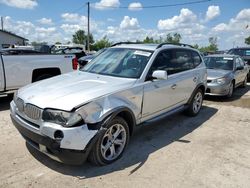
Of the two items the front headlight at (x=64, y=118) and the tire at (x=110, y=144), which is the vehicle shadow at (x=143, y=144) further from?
the front headlight at (x=64, y=118)

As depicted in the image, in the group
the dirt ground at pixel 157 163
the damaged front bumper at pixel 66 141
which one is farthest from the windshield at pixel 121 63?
the damaged front bumper at pixel 66 141

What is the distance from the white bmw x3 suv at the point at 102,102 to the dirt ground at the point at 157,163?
0.30 m

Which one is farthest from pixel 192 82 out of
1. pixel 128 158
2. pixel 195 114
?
pixel 128 158

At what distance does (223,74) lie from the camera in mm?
8445

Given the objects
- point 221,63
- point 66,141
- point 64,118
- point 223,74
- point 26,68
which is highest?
point 221,63

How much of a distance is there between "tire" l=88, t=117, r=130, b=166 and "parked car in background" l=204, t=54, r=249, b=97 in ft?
17.1

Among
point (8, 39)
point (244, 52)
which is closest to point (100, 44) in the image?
point (8, 39)

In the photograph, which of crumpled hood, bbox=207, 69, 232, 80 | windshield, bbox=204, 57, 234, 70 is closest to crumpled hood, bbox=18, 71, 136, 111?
crumpled hood, bbox=207, 69, 232, 80

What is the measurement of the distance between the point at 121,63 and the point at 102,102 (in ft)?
4.45

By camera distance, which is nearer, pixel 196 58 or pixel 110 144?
pixel 110 144

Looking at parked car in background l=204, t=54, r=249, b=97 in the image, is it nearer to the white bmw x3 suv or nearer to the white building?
the white bmw x3 suv

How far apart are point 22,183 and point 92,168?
0.93 metres

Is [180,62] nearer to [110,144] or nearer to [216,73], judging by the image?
[110,144]

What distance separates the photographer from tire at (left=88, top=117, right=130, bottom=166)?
346cm
